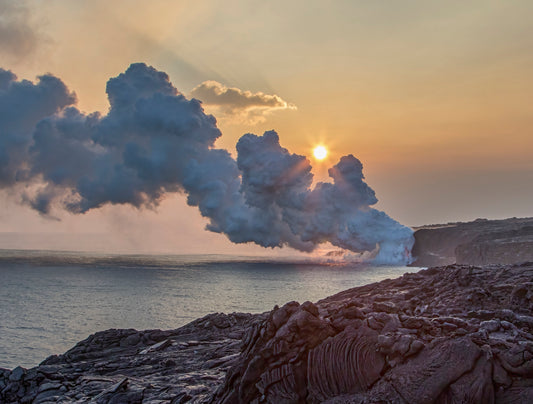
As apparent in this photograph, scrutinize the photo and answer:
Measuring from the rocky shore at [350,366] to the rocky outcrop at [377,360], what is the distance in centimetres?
2

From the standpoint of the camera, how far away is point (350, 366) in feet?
36.5

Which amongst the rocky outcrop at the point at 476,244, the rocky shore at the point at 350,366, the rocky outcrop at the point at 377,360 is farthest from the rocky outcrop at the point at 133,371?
the rocky outcrop at the point at 476,244

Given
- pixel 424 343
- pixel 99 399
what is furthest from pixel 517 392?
pixel 99 399

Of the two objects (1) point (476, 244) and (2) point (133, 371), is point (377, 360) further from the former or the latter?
(1) point (476, 244)

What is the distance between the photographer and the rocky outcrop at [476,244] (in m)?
89.4

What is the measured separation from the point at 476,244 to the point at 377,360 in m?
103

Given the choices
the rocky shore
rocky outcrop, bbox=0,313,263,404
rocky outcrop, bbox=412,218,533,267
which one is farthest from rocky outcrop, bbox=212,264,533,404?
rocky outcrop, bbox=412,218,533,267

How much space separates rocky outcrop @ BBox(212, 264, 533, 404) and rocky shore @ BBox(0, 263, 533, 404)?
0.02 meters

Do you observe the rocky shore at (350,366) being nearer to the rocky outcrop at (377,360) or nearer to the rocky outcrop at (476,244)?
the rocky outcrop at (377,360)

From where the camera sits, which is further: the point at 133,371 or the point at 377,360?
the point at 133,371

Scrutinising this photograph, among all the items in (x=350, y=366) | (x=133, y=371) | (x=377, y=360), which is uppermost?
(x=377, y=360)

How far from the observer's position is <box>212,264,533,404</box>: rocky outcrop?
1004 centimetres

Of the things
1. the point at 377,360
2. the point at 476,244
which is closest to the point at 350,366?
the point at 377,360

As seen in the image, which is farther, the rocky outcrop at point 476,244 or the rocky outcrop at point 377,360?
the rocky outcrop at point 476,244
